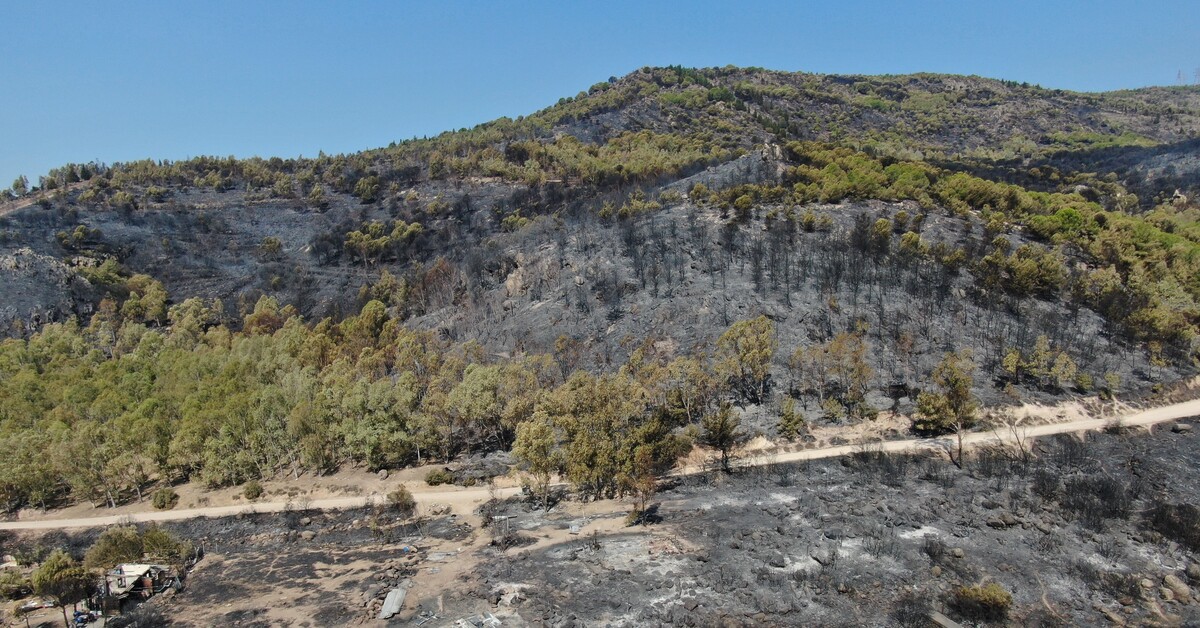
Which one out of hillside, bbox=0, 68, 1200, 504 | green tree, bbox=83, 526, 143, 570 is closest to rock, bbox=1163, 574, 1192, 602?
hillside, bbox=0, 68, 1200, 504

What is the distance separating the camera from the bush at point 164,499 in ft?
189

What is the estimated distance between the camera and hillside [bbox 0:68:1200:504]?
61969 millimetres

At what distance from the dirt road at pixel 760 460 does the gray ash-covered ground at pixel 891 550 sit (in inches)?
94.6

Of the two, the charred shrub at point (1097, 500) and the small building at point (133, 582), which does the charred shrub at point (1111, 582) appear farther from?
the small building at point (133, 582)

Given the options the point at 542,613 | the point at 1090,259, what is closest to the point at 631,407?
the point at 542,613

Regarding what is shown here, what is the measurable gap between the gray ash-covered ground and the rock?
7cm

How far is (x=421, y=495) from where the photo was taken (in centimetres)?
5541

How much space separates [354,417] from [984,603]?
56524mm

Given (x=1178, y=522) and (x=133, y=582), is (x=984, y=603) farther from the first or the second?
(x=133, y=582)

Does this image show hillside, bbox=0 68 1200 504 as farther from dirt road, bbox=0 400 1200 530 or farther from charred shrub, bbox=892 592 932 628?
charred shrub, bbox=892 592 932 628

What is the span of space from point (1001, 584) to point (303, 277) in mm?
136208

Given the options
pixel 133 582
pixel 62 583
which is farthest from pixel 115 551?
pixel 133 582

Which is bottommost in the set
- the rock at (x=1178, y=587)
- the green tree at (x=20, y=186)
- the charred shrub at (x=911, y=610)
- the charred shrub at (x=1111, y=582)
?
the rock at (x=1178, y=587)

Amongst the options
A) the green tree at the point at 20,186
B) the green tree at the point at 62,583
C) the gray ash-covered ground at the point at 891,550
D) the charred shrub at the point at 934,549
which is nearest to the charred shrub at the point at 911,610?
the gray ash-covered ground at the point at 891,550
